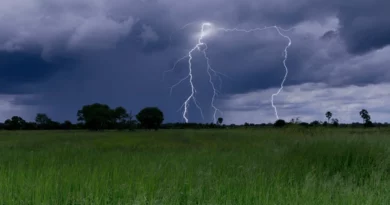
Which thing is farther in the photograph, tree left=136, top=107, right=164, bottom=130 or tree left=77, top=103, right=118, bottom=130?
tree left=136, top=107, right=164, bottom=130

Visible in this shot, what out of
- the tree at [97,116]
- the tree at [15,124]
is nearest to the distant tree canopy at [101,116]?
the tree at [97,116]

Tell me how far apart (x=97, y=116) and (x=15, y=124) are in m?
25.5

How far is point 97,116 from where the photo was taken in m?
77.4

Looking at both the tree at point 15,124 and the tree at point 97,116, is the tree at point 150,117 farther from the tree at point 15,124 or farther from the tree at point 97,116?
the tree at point 15,124

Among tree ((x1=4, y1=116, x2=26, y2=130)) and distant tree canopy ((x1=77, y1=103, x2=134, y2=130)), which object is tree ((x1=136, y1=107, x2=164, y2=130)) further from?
tree ((x1=4, y1=116, x2=26, y2=130))

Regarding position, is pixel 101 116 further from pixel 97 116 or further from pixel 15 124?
pixel 15 124

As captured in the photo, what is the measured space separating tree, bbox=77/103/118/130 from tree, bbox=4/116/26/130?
16.7 m

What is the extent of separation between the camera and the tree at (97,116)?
77125 millimetres

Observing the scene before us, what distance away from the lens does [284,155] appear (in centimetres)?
1288

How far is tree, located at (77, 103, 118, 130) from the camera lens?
77125 millimetres

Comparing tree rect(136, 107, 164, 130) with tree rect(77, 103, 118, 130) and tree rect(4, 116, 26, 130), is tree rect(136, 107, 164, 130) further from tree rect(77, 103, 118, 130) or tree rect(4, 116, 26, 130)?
tree rect(4, 116, 26, 130)

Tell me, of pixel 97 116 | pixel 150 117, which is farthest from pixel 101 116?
pixel 150 117

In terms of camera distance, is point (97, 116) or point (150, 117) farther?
point (150, 117)

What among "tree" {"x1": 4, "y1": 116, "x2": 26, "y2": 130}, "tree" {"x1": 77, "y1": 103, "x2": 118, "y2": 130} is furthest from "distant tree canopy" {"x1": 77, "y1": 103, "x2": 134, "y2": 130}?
"tree" {"x1": 4, "y1": 116, "x2": 26, "y2": 130}
